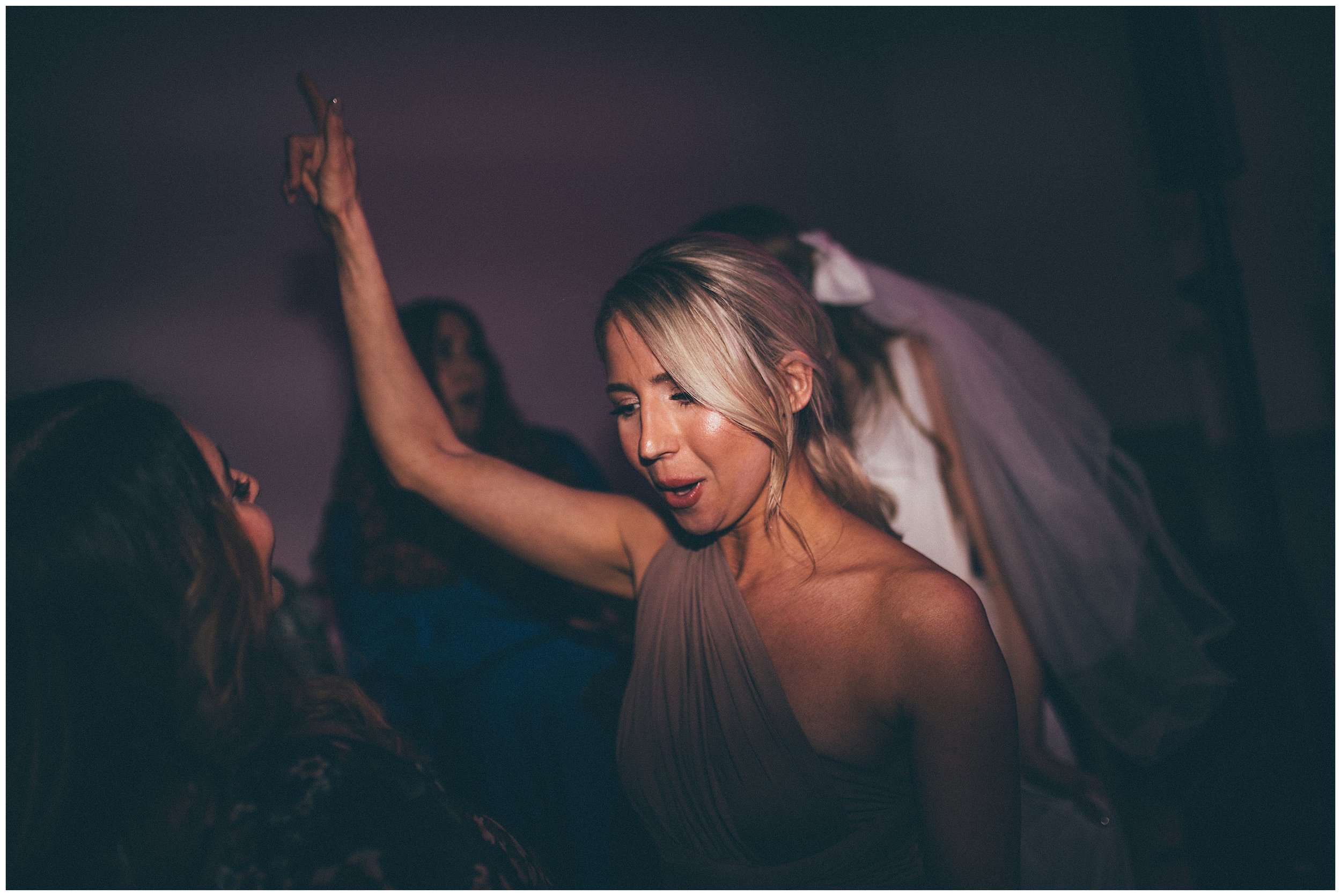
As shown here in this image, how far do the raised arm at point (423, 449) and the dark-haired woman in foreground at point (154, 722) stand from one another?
0.36 m

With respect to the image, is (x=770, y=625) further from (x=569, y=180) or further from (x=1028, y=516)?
(x=569, y=180)

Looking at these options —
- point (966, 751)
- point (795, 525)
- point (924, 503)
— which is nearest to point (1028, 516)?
point (924, 503)

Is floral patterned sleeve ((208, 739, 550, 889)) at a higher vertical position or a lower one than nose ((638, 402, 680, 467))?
lower

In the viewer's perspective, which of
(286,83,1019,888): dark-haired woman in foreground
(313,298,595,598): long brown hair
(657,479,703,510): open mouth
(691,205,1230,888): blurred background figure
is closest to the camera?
(286,83,1019,888): dark-haired woman in foreground

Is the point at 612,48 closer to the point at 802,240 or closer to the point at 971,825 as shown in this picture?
the point at 802,240

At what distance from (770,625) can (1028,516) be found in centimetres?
88

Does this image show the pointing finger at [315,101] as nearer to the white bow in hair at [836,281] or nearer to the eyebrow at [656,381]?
the eyebrow at [656,381]

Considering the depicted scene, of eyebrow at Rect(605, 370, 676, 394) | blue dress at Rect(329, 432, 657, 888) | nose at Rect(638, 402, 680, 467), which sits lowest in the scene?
blue dress at Rect(329, 432, 657, 888)

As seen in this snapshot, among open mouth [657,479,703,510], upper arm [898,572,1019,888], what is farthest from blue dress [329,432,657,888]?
upper arm [898,572,1019,888]

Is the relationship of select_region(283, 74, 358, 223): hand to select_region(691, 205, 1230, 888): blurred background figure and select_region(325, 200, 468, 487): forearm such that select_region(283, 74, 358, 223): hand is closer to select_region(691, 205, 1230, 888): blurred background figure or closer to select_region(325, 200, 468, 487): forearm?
select_region(325, 200, 468, 487): forearm

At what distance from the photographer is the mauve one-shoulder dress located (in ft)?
3.32

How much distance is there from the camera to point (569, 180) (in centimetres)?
277

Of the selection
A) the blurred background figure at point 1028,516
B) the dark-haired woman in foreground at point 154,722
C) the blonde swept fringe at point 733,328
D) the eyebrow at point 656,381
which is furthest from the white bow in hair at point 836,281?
the dark-haired woman in foreground at point 154,722

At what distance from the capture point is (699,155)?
10.2 feet
